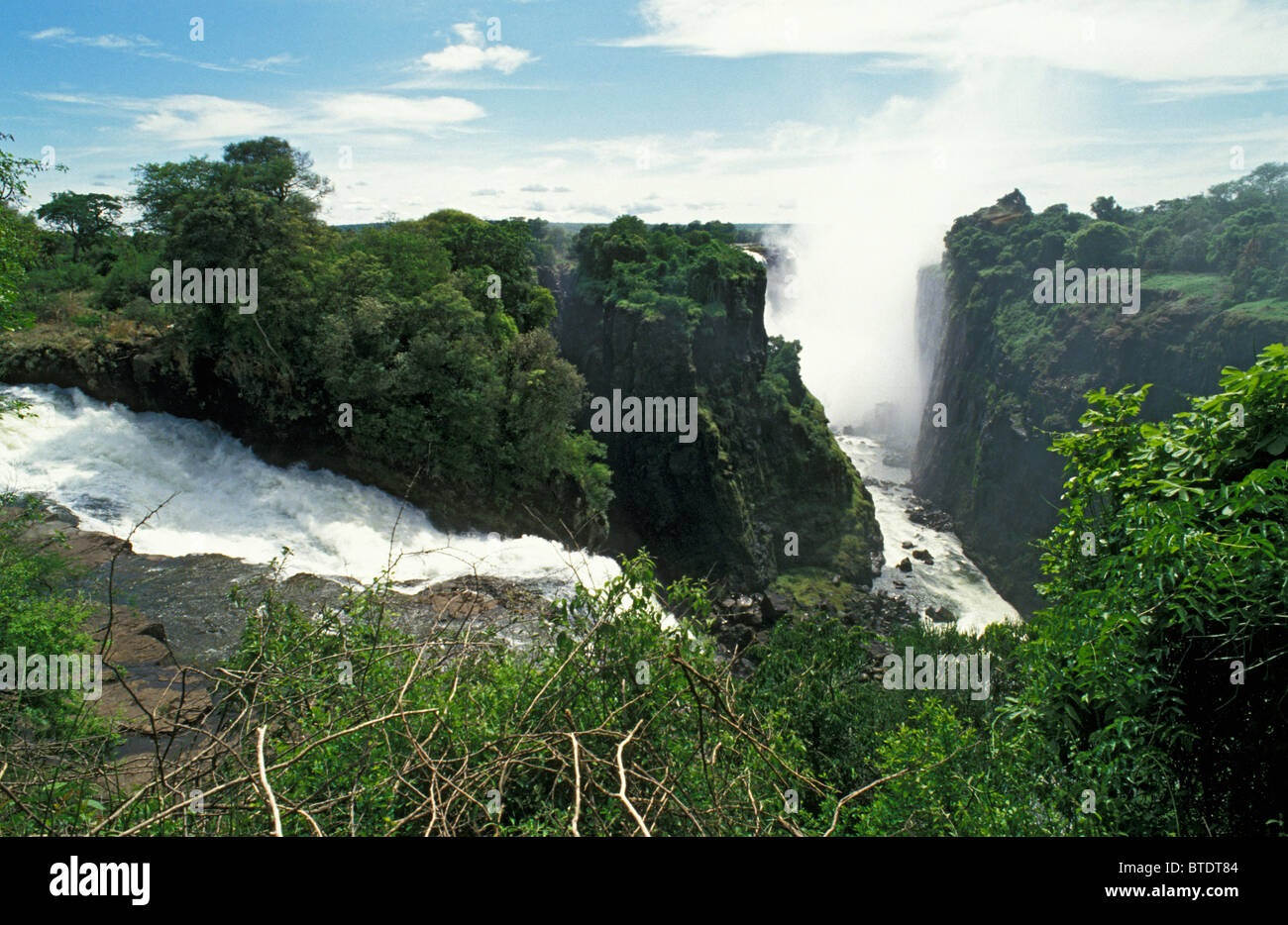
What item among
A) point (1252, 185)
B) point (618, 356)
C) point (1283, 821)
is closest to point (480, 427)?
point (618, 356)

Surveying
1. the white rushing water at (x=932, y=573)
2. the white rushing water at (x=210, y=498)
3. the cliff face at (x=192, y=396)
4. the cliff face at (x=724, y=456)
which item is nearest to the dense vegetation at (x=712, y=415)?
the cliff face at (x=724, y=456)

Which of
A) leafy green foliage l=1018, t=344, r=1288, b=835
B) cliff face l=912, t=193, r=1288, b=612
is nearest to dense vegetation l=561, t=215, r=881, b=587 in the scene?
cliff face l=912, t=193, r=1288, b=612

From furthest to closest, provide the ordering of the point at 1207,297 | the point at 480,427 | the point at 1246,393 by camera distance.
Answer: the point at 1207,297
the point at 480,427
the point at 1246,393

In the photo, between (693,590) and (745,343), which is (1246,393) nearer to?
(693,590)

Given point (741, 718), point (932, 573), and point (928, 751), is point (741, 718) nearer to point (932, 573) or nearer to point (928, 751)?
point (928, 751)

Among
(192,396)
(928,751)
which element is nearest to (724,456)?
(192,396)
